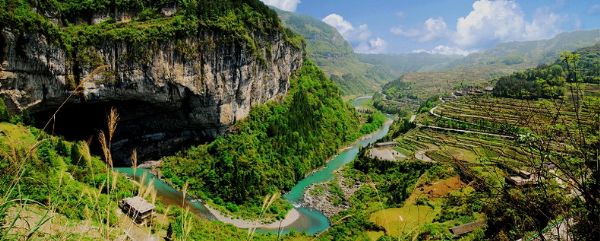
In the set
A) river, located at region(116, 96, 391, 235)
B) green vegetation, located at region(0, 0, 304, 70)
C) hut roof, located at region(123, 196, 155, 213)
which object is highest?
green vegetation, located at region(0, 0, 304, 70)

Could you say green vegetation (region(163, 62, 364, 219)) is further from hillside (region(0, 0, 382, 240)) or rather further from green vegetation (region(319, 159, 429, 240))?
green vegetation (region(319, 159, 429, 240))

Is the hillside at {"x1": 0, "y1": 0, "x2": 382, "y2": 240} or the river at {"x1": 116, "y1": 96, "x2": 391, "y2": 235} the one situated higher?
the hillside at {"x1": 0, "y1": 0, "x2": 382, "y2": 240}

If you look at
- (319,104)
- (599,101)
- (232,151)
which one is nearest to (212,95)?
(232,151)

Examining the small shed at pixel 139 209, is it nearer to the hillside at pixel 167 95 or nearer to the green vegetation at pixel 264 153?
the hillside at pixel 167 95

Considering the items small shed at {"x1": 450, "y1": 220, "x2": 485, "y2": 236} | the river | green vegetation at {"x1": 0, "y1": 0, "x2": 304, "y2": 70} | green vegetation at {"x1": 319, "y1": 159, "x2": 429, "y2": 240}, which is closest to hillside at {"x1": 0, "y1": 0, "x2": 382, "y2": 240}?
green vegetation at {"x1": 0, "y1": 0, "x2": 304, "y2": 70}

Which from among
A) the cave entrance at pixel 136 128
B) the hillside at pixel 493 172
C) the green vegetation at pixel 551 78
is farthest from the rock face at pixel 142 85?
the green vegetation at pixel 551 78

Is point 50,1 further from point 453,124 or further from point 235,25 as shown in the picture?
point 453,124

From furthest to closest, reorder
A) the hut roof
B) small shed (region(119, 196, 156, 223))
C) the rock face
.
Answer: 1. the rock face
2. small shed (region(119, 196, 156, 223))
3. the hut roof
